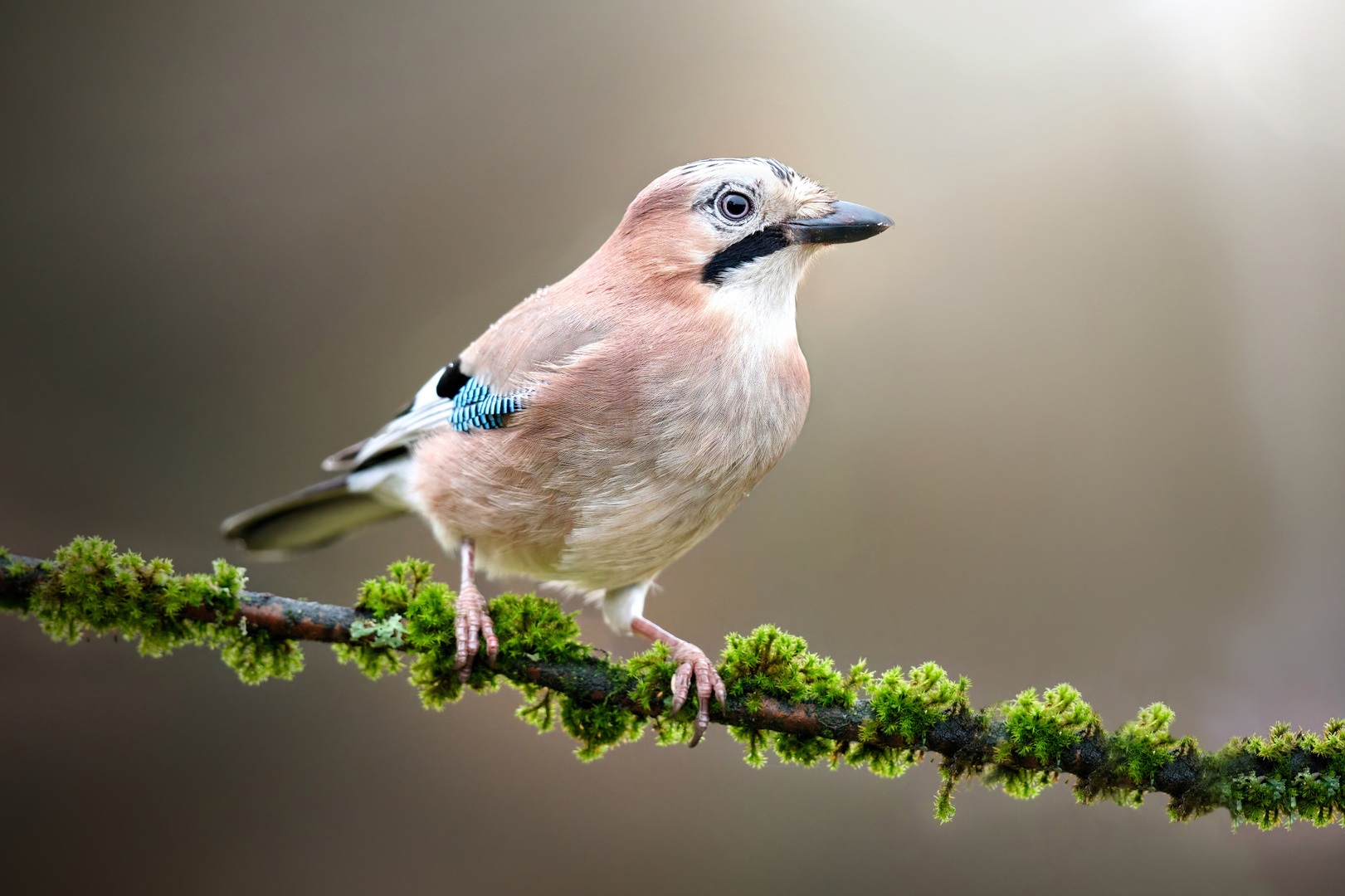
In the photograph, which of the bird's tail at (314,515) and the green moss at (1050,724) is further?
the bird's tail at (314,515)

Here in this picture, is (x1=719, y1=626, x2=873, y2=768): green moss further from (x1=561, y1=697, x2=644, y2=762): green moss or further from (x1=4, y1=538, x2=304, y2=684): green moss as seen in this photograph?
(x1=4, y1=538, x2=304, y2=684): green moss

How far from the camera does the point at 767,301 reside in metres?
2.41

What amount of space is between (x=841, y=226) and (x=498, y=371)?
97 centimetres

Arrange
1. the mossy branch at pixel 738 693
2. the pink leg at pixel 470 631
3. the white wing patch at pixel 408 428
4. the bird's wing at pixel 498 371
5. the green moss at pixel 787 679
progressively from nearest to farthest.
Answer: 1. the mossy branch at pixel 738 693
2. the green moss at pixel 787 679
3. the pink leg at pixel 470 631
4. the bird's wing at pixel 498 371
5. the white wing patch at pixel 408 428

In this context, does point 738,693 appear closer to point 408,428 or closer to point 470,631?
point 470,631

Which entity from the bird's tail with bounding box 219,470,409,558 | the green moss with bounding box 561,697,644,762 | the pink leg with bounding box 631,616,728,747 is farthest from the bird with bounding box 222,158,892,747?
the bird's tail with bounding box 219,470,409,558

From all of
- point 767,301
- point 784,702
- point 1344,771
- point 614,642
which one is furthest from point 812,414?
point 1344,771

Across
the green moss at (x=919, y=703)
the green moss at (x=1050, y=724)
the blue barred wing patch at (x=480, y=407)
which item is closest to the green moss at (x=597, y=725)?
the green moss at (x=919, y=703)

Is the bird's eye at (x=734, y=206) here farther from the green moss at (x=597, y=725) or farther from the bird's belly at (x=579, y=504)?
the green moss at (x=597, y=725)

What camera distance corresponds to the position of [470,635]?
2307 mm

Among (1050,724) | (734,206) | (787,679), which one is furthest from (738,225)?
(1050,724)

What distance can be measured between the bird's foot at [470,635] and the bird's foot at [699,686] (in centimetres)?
45

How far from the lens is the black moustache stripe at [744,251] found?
92.6 inches

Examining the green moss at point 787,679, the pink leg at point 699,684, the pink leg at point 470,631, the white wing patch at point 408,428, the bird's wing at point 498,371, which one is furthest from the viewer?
the white wing patch at point 408,428
